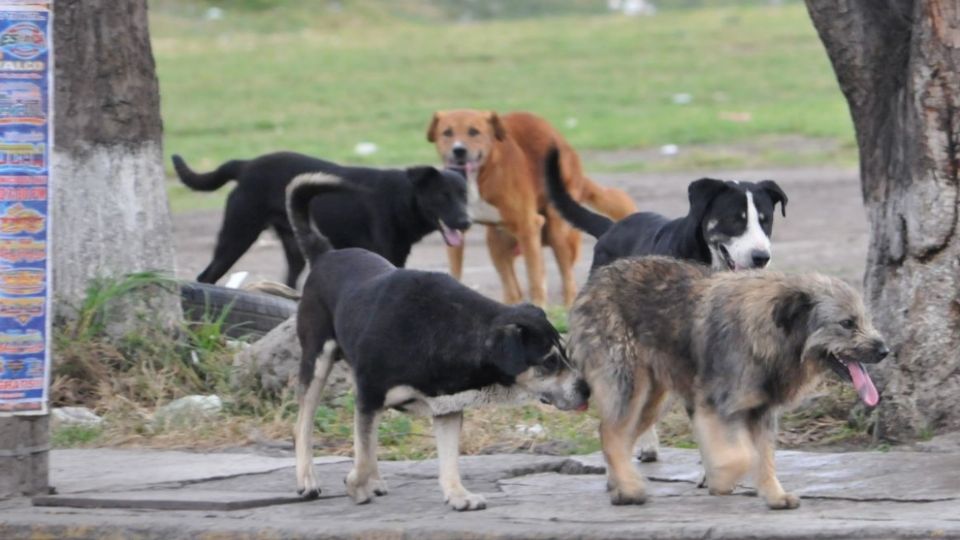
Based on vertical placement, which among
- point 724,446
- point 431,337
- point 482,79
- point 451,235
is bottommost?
point 724,446

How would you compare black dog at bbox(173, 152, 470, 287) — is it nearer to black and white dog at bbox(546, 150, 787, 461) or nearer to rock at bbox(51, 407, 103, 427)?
rock at bbox(51, 407, 103, 427)

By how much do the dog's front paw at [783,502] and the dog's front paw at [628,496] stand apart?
0.48 meters

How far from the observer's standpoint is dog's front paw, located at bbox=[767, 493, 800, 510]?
6484 mm

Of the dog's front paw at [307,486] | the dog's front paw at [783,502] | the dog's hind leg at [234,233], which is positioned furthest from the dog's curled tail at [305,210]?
the dog's hind leg at [234,233]

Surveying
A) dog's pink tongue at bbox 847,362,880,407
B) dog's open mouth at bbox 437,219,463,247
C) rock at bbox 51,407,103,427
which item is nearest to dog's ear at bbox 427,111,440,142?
dog's open mouth at bbox 437,219,463,247

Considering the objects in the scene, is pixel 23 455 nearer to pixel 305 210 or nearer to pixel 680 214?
Answer: pixel 305 210

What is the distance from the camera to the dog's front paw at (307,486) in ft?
23.1

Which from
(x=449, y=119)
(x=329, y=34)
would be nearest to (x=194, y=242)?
(x=449, y=119)

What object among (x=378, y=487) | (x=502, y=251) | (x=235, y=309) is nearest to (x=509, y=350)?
(x=378, y=487)

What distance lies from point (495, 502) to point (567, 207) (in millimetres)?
2656

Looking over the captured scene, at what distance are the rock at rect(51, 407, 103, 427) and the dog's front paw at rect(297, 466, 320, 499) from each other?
6.25ft

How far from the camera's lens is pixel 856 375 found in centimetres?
638

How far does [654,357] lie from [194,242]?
9.94 metres

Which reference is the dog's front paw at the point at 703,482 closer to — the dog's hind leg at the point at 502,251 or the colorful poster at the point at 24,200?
the colorful poster at the point at 24,200
